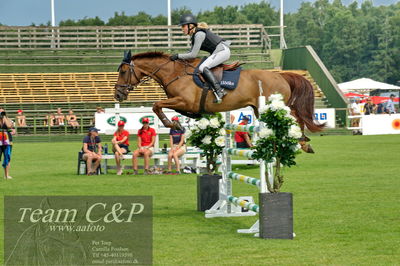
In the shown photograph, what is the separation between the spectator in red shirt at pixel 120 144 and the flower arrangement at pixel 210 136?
8142 millimetres

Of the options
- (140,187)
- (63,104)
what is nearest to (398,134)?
(63,104)

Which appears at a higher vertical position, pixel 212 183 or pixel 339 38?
pixel 339 38

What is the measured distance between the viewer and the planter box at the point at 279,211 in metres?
10.4

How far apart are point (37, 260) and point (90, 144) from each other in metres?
13.7

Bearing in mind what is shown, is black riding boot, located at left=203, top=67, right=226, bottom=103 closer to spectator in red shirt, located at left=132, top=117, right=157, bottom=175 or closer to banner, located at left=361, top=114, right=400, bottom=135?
spectator in red shirt, located at left=132, top=117, right=157, bottom=175

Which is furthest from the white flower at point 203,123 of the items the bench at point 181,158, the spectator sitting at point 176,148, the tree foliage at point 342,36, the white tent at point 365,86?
the tree foliage at point 342,36

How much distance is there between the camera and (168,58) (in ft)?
46.1

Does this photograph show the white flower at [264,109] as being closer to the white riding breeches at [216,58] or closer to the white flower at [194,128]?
the white riding breeches at [216,58]

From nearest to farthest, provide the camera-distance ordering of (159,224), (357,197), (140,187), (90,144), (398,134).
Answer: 1. (159,224)
2. (357,197)
3. (140,187)
4. (90,144)
5. (398,134)

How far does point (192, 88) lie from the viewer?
1364 cm

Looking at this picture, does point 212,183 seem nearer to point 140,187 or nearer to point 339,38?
point 140,187

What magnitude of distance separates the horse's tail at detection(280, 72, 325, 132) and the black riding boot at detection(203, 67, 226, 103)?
1.80m

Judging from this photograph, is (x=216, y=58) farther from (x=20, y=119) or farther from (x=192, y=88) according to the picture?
(x=20, y=119)

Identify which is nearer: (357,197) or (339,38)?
(357,197)
